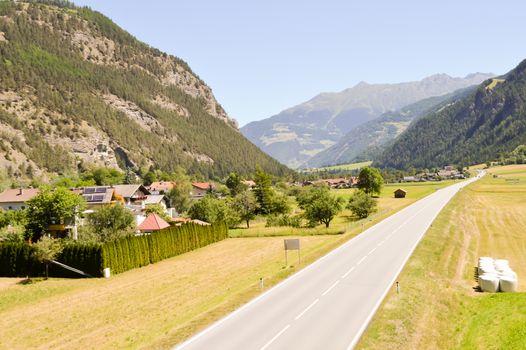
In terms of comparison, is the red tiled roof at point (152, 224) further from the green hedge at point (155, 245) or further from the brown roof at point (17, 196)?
the brown roof at point (17, 196)

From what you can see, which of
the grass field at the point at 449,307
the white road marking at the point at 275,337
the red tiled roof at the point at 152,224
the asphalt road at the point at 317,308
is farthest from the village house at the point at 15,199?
the white road marking at the point at 275,337

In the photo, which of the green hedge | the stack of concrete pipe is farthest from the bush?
the stack of concrete pipe

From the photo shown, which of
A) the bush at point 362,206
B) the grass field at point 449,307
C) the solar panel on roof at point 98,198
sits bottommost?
the grass field at point 449,307

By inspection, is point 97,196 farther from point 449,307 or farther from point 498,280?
point 498,280

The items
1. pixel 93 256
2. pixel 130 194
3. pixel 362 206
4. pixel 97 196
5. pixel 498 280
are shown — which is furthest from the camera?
pixel 130 194

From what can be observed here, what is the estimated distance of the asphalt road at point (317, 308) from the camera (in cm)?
2289

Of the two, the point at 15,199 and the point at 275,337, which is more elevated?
the point at 15,199

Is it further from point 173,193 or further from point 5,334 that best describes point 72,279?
point 173,193

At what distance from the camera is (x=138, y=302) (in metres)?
35.1

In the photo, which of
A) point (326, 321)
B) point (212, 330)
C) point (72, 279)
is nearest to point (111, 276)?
point (72, 279)

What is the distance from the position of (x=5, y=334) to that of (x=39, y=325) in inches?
85.1

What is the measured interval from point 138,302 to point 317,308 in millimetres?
14818

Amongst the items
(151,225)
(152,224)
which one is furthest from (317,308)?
(152,224)

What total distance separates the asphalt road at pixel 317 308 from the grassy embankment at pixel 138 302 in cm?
157
